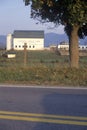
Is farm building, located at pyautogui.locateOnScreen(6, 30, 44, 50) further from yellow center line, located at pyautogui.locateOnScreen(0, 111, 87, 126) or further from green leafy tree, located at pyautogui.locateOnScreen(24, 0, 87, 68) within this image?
yellow center line, located at pyautogui.locateOnScreen(0, 111, 87, 126)

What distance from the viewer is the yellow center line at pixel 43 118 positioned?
9.66 metres

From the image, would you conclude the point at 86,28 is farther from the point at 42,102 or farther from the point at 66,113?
the point at 66,113

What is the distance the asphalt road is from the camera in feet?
30.9

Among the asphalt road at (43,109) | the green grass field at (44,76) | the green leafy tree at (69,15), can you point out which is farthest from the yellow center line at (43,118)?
Result: the green leafy tree at (69,15)

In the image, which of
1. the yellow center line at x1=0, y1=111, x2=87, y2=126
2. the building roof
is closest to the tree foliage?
the yellow center line at x1=0, y1=111, x2=87, y2=126

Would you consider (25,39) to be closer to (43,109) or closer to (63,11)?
(63,11)

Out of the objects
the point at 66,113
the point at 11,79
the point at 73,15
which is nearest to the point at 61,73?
the point at 11,79

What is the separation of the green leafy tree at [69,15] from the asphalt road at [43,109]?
6404 millimetres

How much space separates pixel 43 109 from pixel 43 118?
4.57ft

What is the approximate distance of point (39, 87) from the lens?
664 inches

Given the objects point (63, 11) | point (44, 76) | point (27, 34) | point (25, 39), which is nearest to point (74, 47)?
point (63, 11)

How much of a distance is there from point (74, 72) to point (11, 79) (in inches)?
91.8

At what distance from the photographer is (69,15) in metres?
22.3

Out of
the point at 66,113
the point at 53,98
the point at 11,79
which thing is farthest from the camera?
the point at 11,79
